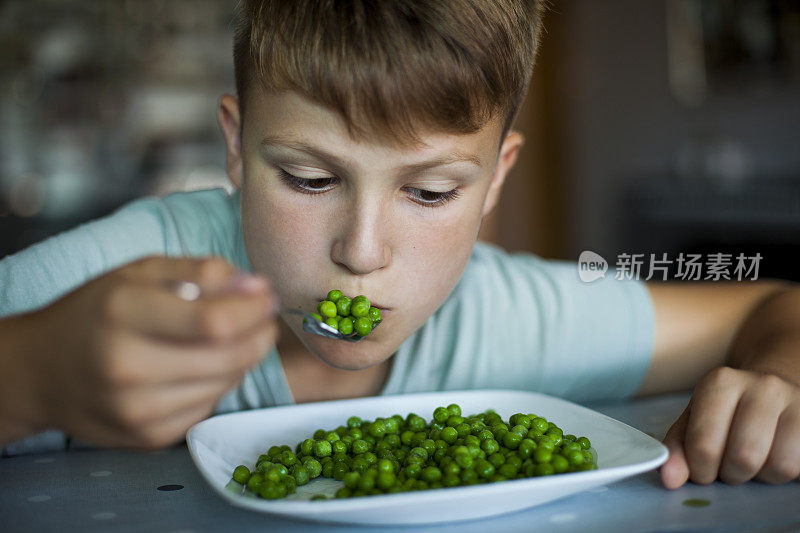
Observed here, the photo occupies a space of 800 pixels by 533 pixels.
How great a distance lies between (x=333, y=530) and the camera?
27.8 inches

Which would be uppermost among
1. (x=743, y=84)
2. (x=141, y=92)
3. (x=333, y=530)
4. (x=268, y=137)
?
(x=141, y=92)

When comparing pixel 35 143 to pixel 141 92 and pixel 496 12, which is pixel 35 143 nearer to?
pixel 141 92

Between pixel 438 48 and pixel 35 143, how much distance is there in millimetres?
4002

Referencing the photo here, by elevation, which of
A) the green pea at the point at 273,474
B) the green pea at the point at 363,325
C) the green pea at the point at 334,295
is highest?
the green pea at the point at 334,295

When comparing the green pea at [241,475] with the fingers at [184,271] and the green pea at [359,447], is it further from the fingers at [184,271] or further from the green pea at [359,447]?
the fingers at [184,271]

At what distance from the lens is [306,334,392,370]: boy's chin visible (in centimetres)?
100

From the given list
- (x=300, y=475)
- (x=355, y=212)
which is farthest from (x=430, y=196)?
(x=300, y=475)

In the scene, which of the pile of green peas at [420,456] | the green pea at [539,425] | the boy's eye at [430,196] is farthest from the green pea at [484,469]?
the boy's eye at [430,196]

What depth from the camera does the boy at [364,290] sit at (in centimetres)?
58

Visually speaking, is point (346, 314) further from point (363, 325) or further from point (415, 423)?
point (415, 423)

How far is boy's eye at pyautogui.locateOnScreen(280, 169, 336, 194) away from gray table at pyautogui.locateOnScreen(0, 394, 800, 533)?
0.35 metres

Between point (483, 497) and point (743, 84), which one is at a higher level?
point (743, 84)

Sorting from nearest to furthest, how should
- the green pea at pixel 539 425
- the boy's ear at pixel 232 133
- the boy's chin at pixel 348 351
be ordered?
the green pea at pixel 539 425
the boy's chin at pixel 348 351
the boy's ear at pixel 232 133

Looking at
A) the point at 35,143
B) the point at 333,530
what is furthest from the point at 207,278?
the point at 35,143
